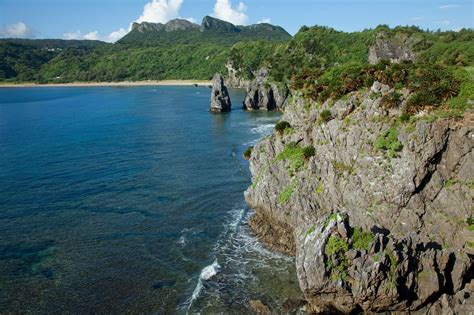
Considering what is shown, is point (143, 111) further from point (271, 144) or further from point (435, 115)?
point (435, 115)

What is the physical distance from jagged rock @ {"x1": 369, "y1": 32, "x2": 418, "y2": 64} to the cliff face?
294 ft

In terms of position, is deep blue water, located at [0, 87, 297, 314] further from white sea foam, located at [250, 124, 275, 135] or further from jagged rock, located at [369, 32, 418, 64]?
jagged rock, located at [369, 32, 418, 64]

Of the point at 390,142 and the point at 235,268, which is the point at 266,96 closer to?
the point at 390,142

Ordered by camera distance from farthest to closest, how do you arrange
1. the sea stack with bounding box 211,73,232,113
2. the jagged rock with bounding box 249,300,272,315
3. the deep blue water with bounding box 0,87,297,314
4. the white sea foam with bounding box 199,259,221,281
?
1. the sea stack with bounding box 211,73,232,113
2. the white sea foam with bounding box 199,259,221,281
3. the deep blue water with bounding box 0,87,297,314
4. the jagged rock with bounding box 249,300,272,315

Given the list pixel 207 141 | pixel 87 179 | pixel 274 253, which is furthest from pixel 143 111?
pixel 274 253

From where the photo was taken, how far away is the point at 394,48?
132 m

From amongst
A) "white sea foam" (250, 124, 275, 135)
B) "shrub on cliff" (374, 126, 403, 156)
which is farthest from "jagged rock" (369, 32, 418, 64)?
"shrub on cliff" (374, 126, 403, 156)

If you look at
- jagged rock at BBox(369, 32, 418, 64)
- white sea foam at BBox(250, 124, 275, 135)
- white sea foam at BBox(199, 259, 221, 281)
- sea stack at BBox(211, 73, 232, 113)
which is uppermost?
jagged rock at BBox(369, 32, 418, 64)

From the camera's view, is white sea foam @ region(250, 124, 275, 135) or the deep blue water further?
white sea foam @ region(250, 124, 275, 135)

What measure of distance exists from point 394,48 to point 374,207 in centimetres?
11459

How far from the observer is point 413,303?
25.3 metres

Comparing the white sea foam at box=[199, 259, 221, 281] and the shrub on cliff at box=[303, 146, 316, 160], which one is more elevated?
the shrub on cliff at box=[303, 146, 316, 160]

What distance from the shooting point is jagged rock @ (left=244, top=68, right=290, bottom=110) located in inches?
4906

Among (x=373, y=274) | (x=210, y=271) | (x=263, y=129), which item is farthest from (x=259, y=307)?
(x=263, y=129)
